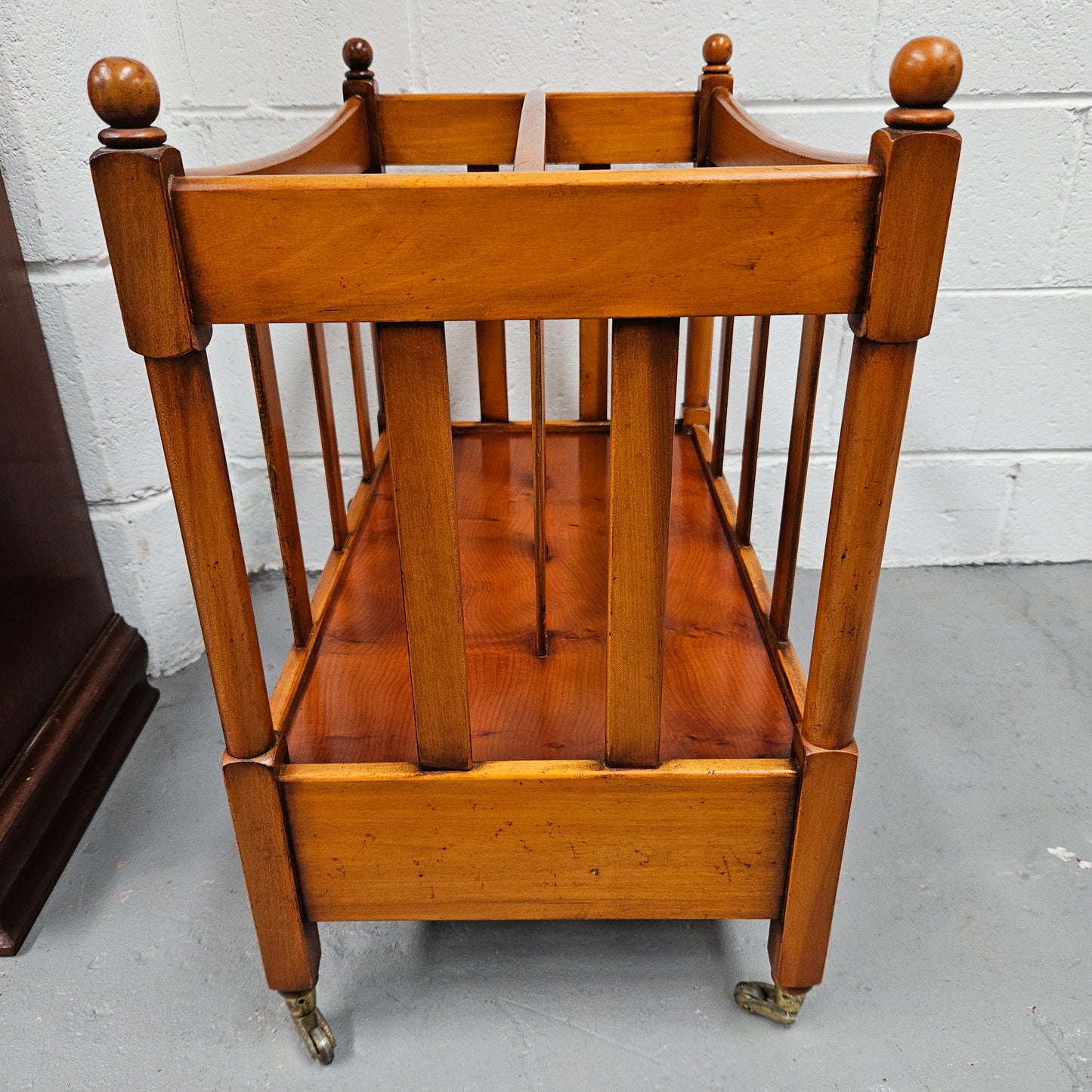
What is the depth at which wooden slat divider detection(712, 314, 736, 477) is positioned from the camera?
1.26m

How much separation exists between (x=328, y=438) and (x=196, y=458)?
1.60 feet

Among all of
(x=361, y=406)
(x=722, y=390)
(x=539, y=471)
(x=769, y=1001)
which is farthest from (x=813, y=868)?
(x=361, y=406)

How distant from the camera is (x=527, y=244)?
0.63 m

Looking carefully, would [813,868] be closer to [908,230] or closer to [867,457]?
[867,457]

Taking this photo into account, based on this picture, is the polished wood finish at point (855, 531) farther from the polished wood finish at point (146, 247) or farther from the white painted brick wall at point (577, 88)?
the white painted brick wall at point (577, 88)

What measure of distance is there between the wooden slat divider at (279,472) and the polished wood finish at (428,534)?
204 mm

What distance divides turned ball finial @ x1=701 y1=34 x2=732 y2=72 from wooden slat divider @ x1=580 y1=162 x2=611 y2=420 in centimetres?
20

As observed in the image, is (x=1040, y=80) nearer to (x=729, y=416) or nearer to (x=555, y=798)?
(x=729, y=416)

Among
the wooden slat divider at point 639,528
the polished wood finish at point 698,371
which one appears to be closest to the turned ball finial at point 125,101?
the wooden slat divider at point 639,528

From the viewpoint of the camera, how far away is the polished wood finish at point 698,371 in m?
1.48

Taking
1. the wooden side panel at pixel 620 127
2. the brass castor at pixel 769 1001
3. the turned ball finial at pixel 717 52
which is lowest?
the brass castor at pixel 769 1001

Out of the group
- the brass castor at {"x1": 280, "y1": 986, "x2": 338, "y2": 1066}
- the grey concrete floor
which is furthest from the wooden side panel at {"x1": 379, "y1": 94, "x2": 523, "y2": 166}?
the brass castor at {"x1": 280, "y1": 986, "x2": 338, "y2": 1066}

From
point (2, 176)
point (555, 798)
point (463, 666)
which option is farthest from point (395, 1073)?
point (2, 176)

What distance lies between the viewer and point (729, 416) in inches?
71.1
